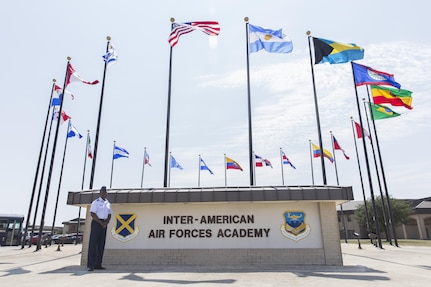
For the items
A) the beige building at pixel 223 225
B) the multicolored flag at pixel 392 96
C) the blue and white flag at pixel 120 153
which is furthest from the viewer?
the blue and white flag at pixel 120 153

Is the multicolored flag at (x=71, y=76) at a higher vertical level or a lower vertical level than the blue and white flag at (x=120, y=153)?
higher

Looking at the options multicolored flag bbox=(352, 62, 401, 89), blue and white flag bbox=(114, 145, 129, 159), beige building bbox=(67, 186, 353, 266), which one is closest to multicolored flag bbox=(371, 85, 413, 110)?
multicolored flag bbox=(352, 62, 401, 89)

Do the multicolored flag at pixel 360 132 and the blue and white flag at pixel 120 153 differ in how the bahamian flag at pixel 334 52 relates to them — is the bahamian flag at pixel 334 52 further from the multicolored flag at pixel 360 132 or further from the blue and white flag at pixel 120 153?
the blue and white flag at pixel 120 153

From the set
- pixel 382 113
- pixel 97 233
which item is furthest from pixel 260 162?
pixel 97 233

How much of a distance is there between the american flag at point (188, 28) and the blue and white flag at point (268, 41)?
6.47 feet

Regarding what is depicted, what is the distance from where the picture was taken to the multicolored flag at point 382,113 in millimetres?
17272

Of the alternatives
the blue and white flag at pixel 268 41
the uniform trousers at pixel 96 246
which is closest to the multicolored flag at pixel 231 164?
the blue and white flag at pixel 268 41

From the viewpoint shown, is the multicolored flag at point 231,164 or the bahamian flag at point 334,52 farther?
the multicolored flag at point 231,164

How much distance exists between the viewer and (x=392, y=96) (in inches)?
623

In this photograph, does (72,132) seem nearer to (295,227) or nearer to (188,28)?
(188,28)

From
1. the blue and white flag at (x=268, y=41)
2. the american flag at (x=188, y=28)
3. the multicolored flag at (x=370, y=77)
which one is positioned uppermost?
the american flag at (x=188, y=28)

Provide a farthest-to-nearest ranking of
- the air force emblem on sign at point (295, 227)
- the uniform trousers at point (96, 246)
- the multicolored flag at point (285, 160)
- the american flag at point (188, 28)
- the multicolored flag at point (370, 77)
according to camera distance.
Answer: the multicolored flag at point (285, 160)
the multicolored flag at point (370, 77)
the american flag at point (188, 28)
the air force emblem on sign at point (295, 227)
the uniform trousers at point (96, 246)

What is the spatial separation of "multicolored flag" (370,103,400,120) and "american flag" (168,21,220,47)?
11.5 metres

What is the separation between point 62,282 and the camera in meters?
6.33
